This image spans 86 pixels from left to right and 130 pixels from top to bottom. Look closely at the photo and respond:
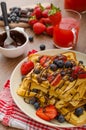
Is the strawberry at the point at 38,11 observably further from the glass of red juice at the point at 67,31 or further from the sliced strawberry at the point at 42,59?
the sliced strawberry at the point at 42,59

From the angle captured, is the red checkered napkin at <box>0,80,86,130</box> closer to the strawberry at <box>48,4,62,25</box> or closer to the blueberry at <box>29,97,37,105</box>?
the blueberry at <box>29,97,37,105</box>

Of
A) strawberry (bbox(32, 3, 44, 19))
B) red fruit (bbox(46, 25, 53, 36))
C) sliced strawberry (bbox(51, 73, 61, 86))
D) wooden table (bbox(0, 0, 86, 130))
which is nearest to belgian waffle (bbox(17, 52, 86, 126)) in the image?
sliced strawberry (bbox(51, 73, 61, 86))

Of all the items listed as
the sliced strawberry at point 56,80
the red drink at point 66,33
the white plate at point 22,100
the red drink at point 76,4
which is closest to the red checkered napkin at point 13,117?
the white plate at point 22,100

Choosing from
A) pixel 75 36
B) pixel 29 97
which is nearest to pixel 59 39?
pixel 75 36

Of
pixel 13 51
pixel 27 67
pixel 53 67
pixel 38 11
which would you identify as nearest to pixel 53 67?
pixel 53 67

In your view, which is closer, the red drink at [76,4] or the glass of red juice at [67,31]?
the glass of red juice at [67,31]
